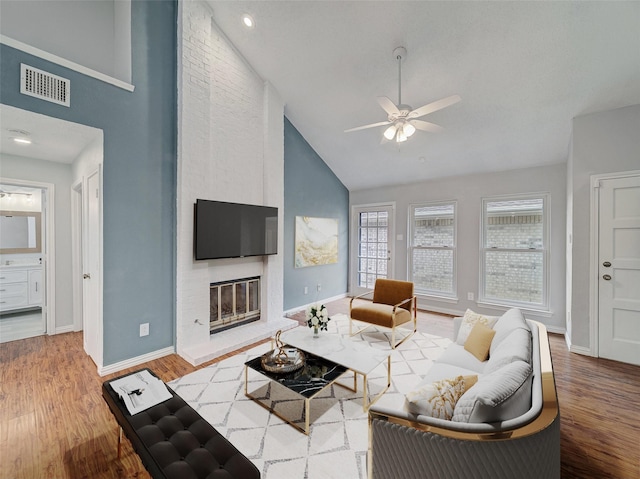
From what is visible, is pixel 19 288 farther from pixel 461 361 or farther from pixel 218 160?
pixel 461 361

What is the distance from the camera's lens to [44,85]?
2.40 m

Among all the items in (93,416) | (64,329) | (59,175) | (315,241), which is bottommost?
(93,416)

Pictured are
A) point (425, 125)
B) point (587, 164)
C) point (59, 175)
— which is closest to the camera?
point (425, 125)

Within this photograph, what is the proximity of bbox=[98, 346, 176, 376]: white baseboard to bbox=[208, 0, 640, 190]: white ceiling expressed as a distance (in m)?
3.93

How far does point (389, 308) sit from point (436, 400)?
240 centimetres

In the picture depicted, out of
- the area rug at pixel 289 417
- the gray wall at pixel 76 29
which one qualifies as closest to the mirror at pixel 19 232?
the gray wall at pixel 76 29

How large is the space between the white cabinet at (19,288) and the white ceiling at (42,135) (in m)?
2.13

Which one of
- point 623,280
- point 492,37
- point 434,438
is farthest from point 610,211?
point 434,438

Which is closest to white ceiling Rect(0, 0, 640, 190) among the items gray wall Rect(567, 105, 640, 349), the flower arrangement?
gray wall Rect(567, 105, 640, 349)

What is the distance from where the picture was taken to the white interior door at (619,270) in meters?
3.02

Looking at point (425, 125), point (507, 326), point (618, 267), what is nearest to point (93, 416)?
point (507, 326)

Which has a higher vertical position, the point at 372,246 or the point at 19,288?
the point at 372,246

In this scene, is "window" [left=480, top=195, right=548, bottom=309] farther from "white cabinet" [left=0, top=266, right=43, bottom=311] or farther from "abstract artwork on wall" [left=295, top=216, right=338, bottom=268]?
"white cabinet" [left=0, top=266, right=43, bottom=311]

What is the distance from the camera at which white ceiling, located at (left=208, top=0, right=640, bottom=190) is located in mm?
2525
